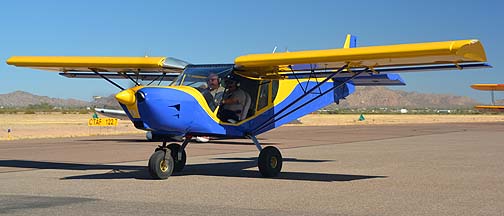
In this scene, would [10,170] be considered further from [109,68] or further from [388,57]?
[388,57]

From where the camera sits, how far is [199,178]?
1281 centimetres

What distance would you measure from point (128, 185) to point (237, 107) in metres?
2.96

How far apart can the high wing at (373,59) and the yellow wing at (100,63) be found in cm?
189

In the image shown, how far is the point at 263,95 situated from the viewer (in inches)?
555

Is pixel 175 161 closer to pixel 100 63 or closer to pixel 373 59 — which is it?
pixel 100 63

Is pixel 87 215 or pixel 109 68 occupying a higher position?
pixel 109 68

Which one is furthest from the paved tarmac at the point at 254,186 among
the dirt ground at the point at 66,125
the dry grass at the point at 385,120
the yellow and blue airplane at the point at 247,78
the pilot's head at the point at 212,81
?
the dry grass at the point at 385,120

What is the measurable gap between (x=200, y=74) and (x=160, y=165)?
1.93 m

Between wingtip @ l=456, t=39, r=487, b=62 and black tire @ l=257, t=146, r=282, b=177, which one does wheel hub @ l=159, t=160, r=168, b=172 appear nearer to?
black tire @ l=257, t=146, r=282, b=177

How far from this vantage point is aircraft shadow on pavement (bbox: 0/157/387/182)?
12984mm

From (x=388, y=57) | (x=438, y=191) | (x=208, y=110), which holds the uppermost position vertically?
(x=388, y=57)

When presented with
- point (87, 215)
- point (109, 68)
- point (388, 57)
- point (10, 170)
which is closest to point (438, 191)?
point (388, 57)

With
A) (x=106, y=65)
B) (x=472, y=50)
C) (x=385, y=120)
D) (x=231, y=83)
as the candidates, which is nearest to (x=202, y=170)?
(x=231, y=83)

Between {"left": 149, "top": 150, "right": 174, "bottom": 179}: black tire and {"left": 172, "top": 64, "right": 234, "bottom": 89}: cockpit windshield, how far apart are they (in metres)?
1.40
